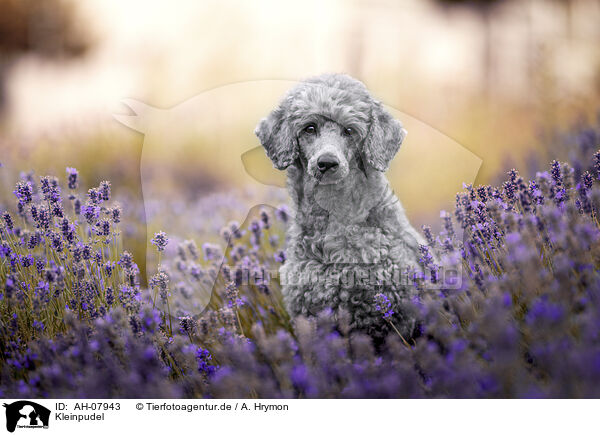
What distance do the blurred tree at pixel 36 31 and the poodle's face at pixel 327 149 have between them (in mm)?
1370

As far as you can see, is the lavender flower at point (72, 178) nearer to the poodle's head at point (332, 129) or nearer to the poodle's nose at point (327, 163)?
the poodle's head at point (332, 129)

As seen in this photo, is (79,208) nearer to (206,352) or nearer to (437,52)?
(206,352)

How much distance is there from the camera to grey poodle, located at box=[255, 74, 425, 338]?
87.7 inches

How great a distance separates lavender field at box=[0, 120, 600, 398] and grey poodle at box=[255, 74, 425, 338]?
10cm

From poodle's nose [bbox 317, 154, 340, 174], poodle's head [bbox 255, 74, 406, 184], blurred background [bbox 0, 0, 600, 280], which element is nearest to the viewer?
poodle's nose [bbox 317, 154, 340, 174]

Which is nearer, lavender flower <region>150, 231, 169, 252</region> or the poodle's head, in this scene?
the poodle's head

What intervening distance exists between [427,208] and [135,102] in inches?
65.7

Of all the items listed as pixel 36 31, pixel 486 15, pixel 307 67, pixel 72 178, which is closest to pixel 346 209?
pixel 307 67

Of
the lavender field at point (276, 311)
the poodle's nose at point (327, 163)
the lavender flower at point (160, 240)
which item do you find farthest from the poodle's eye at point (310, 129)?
the lavender flower at point (160, 240)

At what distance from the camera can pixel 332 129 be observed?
222 cm

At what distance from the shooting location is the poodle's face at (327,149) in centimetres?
210
